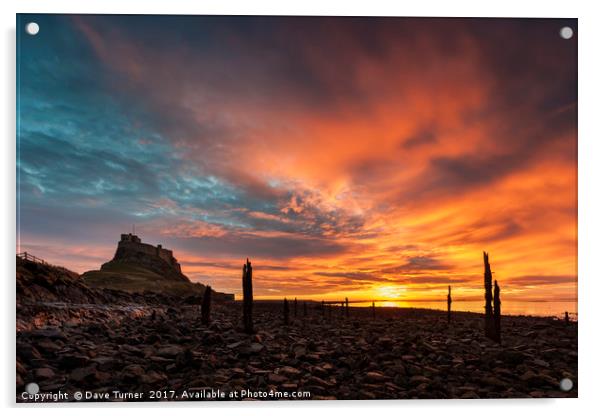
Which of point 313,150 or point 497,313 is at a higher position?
point 313,150

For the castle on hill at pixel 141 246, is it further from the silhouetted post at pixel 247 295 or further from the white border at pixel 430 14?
the white border at pixel 430 14

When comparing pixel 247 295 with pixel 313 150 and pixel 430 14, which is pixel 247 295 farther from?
pixel 430 14

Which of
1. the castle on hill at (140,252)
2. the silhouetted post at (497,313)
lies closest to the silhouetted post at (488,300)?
the silhouetted post at (497,313)

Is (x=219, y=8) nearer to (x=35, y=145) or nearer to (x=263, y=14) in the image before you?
(x=263, y=14)

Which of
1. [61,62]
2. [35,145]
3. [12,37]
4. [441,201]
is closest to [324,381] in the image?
[441,201]

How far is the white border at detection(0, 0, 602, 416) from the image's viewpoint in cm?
869

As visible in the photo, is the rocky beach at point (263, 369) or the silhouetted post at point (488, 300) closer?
the rocky beach at point (263, 369)

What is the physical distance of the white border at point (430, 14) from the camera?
8688 millimetres

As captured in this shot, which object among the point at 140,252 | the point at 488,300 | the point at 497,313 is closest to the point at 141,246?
the point at 140,252

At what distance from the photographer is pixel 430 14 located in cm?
959

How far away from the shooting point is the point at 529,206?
9586 mm

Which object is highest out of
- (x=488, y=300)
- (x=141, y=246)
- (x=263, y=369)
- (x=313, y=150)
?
(x=313, y=150)

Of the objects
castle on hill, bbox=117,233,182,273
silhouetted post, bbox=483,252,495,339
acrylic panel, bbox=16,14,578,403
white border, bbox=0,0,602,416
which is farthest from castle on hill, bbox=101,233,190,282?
silhouetted post, bbox=483,252,495,339

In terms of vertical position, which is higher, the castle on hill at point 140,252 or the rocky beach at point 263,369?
the castle on hill at point 140,252
